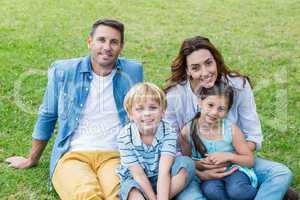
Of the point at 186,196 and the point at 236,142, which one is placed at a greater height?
the point at 236,142

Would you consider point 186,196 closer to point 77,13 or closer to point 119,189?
point 119,189

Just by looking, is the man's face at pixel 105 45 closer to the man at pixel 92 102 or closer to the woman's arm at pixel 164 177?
the man at pixel 92 102

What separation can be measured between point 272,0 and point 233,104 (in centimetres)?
741

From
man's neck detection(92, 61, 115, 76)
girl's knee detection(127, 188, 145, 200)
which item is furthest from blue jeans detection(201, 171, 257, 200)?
man's neck detection(92, 61, 115, 76)

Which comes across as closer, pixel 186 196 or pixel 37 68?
pixel 186 196

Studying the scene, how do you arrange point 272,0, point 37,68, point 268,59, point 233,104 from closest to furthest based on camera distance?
1. point 233,104
2. point 37,68
3. point 268,59
4. point 272,0

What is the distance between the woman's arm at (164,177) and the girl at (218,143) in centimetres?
26

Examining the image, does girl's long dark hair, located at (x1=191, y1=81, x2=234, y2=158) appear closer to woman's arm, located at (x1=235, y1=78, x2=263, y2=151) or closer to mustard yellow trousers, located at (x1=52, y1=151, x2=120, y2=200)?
woman's arm, located at (x1=235, y1=78, x2=263, y2=151)

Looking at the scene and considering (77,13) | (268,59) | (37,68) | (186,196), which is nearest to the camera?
(186,196)

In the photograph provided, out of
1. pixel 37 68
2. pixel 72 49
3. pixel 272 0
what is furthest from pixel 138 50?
pixel 272 0

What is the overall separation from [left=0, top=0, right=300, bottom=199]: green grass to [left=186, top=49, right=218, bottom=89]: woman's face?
1.05 meters

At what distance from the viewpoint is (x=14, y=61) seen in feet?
22.1

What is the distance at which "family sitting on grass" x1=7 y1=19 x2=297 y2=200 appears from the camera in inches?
142

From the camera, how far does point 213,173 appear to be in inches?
147
